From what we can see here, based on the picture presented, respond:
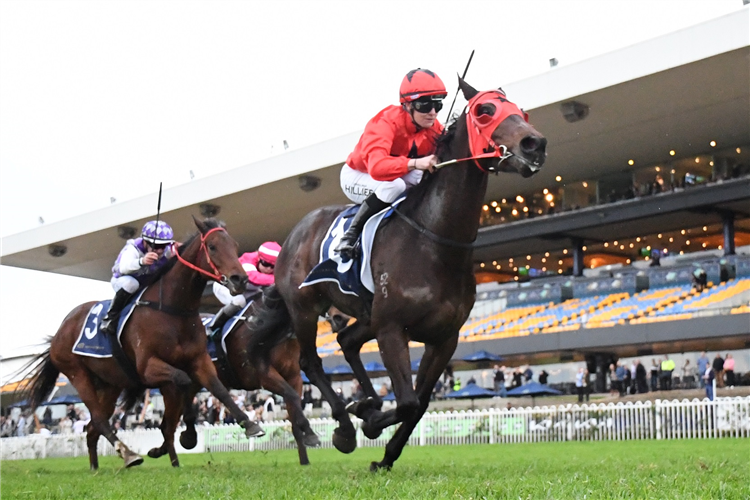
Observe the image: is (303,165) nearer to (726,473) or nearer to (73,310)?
(73,310)

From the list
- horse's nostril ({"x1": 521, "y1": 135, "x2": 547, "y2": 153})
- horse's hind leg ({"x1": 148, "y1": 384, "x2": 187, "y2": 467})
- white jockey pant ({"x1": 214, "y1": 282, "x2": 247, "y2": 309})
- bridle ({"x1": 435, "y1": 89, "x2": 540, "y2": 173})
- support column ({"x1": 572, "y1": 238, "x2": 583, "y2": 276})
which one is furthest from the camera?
support column ({"x1": 572, "y1": 238, "x2": 583, "y2": 276})

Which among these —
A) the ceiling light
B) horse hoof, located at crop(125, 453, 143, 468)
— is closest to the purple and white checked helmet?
horse hoof, located at crop(125, 453, 143, 468)

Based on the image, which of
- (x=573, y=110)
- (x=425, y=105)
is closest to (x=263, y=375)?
(x=425, y=105)

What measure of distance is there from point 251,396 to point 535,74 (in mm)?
12323

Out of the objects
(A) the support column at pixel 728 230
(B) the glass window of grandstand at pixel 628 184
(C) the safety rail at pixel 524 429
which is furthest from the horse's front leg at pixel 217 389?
(A) the support column at pixel 728 230

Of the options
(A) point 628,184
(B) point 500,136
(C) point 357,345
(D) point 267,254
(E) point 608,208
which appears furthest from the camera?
(A) point 628,184

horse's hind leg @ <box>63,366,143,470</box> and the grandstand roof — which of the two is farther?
the grandstand roof

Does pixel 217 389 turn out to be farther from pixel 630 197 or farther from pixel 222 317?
pixel 630 197

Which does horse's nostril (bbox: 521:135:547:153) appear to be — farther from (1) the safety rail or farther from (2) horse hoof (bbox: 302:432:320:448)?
(1) the safety rail

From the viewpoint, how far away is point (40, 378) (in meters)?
11.0

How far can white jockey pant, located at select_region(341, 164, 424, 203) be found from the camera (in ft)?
19.2

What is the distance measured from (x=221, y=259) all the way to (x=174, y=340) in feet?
3.09

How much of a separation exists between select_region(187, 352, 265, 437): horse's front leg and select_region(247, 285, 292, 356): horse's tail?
1.67 ft

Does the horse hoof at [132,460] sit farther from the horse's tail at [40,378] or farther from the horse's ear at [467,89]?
the horse's ear at [467,89]
